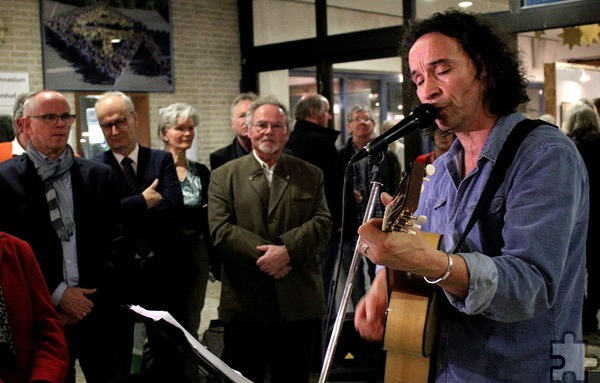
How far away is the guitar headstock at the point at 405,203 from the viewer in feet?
4.51

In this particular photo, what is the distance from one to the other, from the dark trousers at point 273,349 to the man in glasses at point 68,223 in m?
0.59

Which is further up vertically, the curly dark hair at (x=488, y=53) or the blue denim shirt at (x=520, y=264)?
the curly dark hair at (x=488, y=53)

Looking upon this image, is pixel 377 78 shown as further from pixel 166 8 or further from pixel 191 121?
pixel 191 121

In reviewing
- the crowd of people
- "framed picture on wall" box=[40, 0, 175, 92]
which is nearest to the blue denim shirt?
the crowd of people

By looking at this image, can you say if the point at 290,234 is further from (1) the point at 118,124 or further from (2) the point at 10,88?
(2) the point at 10,88

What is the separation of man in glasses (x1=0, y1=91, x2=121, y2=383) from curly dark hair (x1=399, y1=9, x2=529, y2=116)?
1.91 m

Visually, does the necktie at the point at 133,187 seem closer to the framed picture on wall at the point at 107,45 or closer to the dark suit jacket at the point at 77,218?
the dark suit jacket at the point at 77,218

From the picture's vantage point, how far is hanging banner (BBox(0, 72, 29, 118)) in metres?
6.75

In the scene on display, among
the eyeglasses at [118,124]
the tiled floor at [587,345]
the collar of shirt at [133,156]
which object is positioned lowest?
the tiled floor at [587,345]

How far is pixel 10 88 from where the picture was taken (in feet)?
22.4

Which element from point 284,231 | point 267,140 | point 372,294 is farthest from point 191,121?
point 372,294

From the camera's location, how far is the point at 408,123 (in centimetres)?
168

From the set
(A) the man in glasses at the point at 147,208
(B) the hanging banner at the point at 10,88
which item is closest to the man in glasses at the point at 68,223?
(A) the man in glasses at the point at 147,208

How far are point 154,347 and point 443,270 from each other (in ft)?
9.10
